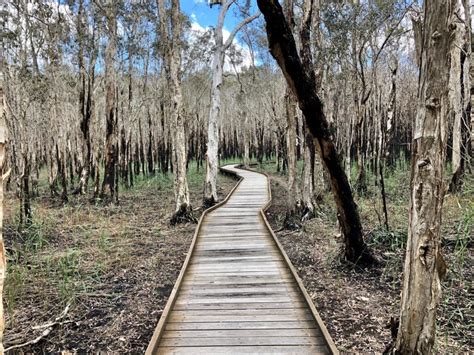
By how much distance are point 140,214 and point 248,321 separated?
286 inches

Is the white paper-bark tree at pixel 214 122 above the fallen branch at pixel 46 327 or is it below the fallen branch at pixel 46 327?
above

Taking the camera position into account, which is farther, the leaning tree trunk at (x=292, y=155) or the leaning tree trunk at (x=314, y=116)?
the leaning tree trunk at (x=292, y=155)

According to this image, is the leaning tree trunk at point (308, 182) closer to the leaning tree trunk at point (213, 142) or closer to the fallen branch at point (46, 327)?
the leaning tree trunk at point (213, 142)

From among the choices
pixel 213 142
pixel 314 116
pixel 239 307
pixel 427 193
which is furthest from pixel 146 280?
pixel 213 142

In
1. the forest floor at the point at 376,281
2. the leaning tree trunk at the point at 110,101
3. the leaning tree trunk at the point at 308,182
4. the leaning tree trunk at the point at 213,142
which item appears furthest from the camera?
the leaning tree trunk at the point at 213,142

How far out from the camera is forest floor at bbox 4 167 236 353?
4.00 metres

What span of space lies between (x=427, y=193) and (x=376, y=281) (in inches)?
108

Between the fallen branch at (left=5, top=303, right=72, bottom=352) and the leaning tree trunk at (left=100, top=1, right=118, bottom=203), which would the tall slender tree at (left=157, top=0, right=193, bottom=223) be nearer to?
the leaning tree trunk at (left=100, top=1, right=118, bottom=203)

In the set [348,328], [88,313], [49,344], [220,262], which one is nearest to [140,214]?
[220,262]

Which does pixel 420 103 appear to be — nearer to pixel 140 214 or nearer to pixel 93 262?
pixel 93 262

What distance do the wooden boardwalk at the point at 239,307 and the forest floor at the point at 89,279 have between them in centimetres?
37

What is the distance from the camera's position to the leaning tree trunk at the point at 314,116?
4.27m

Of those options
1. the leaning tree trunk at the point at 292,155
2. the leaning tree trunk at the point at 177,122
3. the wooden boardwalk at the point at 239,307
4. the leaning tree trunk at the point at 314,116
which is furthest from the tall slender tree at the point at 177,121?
the leaning tree trunk at the point at 314,116

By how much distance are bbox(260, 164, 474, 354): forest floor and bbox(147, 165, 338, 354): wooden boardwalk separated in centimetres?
34
